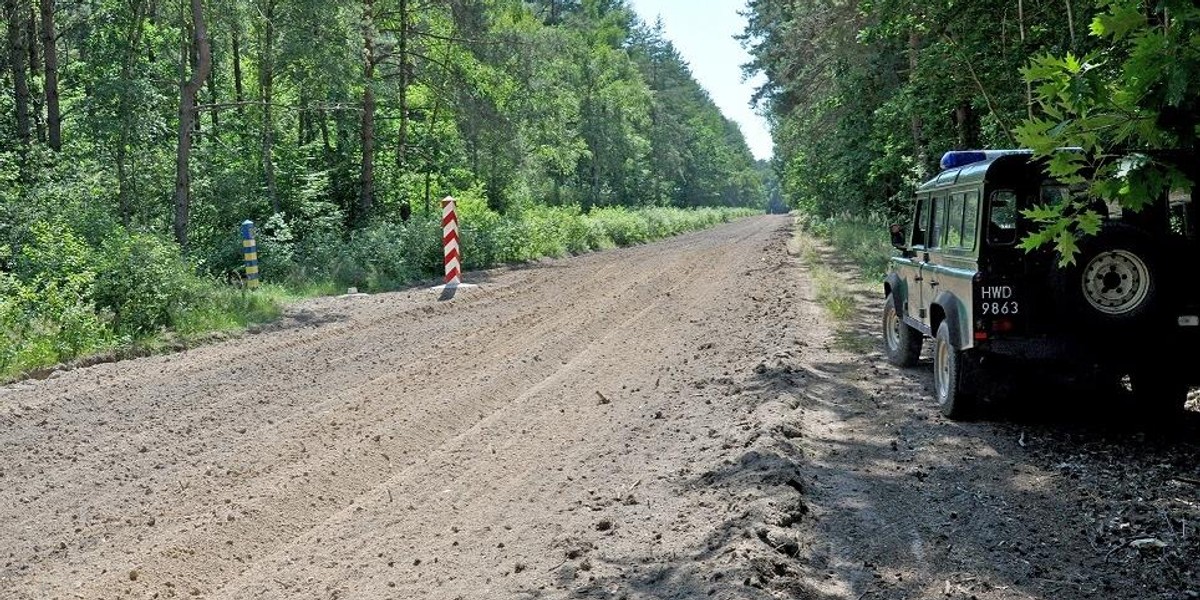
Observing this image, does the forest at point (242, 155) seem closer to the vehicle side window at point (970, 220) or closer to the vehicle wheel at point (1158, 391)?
the vehicle side window at point (970, 220)

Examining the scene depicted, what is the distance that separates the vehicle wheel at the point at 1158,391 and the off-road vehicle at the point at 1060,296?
0.04 feet

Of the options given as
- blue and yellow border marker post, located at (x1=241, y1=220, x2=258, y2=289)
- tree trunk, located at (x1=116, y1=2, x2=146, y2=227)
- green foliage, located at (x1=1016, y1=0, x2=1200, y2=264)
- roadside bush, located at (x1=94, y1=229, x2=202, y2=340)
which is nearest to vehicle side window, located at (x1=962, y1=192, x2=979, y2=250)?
green foliage, located at (x1=1016, y1=0, x2=1200, y2=264)

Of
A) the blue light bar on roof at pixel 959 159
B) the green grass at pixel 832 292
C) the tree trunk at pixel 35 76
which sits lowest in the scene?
the green grass at pixel 832 292

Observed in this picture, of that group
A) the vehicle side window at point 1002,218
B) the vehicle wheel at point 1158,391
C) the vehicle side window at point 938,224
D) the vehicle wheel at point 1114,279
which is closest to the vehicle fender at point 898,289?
the vehicle side window at point 938,224

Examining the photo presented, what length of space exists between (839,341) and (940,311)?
12.3 ft

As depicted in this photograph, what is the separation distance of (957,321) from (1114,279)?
1.21 metres

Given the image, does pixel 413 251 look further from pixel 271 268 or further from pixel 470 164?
pixel 470 164

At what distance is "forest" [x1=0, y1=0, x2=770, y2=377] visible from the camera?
14594 mm

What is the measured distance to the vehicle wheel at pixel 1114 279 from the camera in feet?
23.7

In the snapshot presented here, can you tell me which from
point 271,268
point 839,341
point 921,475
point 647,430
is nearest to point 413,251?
point 271,268

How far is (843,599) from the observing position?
4.78 metres

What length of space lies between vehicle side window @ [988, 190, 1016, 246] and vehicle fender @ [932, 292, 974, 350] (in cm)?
58

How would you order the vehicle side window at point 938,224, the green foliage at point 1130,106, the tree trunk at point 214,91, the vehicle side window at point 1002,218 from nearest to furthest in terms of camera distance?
the green foliage at point 1130,106, the vehicle side window at point 1002,218, the vehicle side window at point 938,224, the tree trunk at point 214,91

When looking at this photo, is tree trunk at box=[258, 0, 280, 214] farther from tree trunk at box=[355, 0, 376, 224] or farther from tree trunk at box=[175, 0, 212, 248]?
tree trunk at box=[175, 0, 212, 248]
